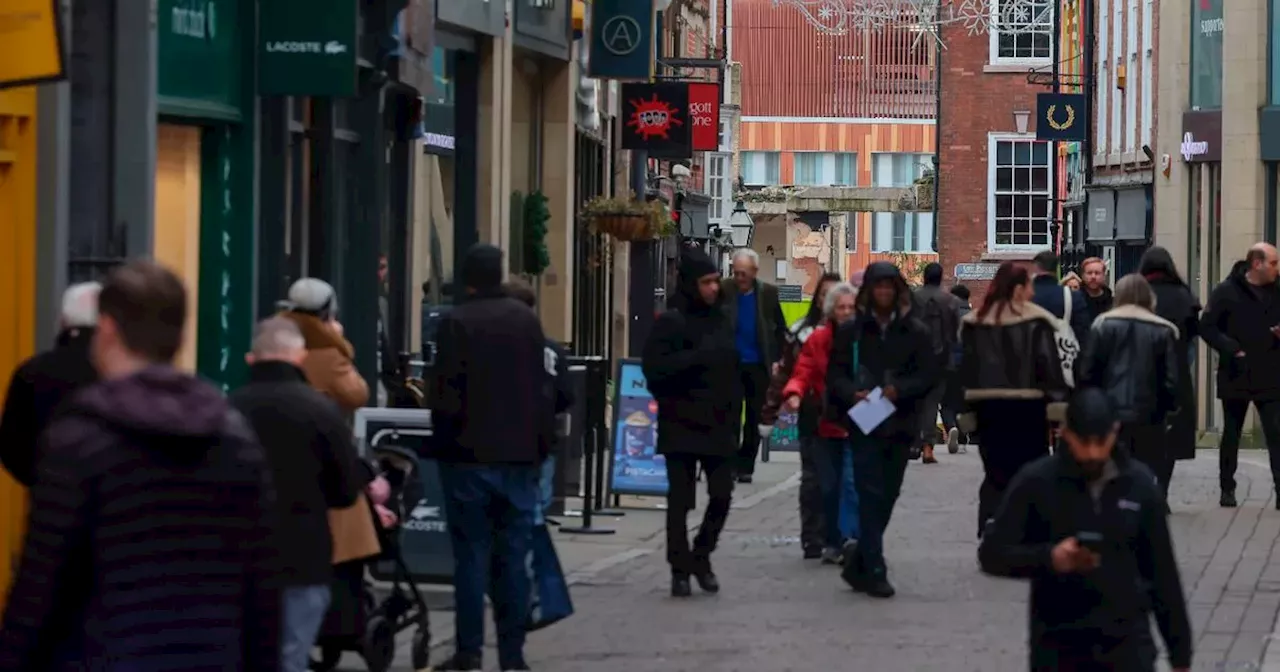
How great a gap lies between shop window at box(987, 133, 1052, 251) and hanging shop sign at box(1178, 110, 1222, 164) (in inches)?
1210

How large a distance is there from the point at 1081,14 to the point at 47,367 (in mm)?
44920

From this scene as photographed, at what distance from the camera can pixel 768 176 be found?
10944 centimetres

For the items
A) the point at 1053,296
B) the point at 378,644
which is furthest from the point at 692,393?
the point at 1053,296

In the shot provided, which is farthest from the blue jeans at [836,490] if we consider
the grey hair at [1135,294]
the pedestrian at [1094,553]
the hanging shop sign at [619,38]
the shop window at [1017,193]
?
the shop window at [1017,193]

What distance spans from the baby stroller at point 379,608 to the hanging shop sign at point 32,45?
1.94 meters

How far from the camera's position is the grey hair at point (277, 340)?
7805 mm

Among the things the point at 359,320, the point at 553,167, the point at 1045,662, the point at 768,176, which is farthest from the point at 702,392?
the point at 768,176

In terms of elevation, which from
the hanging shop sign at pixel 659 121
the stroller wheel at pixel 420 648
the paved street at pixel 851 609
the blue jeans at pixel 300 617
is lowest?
the paved street at pixel 851 609

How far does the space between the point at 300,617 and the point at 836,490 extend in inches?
300

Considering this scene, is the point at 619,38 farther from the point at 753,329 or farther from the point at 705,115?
the point at 705,115

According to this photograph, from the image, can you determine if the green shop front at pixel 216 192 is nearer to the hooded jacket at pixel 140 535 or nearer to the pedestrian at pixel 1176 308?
the pedestrian at pixel 1176 308

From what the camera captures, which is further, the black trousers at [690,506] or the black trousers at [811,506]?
the black trousers at [811,506]

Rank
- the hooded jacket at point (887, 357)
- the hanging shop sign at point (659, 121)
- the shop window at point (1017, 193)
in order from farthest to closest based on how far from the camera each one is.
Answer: the shop window at point (1017, 193)
the hanging shop sign at point (659, 121)
the hooded jacket at point (887, 357)

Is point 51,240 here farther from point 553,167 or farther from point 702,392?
point 553,167
